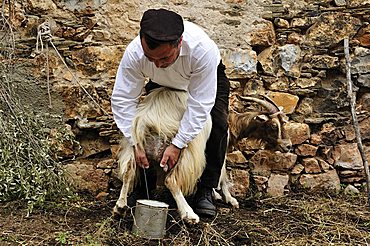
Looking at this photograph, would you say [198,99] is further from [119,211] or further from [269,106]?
[269,106]

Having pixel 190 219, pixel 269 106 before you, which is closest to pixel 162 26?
pixel 190 219

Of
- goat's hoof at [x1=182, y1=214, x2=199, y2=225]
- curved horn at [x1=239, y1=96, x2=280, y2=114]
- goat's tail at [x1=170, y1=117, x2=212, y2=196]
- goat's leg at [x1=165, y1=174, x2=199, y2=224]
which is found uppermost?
curved horn at [x1=239, y1=96, x2=280, y2=114]

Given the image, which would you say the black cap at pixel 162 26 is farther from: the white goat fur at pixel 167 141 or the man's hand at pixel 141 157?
the man's hand at pixel 141 157

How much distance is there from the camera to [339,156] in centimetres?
532

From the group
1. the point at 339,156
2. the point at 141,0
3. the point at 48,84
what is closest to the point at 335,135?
the point at 339,156

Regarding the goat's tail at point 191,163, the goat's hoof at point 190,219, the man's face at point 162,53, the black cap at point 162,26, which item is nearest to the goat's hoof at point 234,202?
the goat's tail at point 191,163

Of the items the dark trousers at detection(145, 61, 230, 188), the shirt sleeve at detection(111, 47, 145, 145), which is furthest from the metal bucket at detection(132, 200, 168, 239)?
the dark trousers at detection(145, 61, 230, 188)

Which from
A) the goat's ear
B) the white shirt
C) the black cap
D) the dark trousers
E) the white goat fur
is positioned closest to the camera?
the black cap

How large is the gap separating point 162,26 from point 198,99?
65 centimetres

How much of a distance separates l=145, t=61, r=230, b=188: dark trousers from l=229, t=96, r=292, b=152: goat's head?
0.54 m

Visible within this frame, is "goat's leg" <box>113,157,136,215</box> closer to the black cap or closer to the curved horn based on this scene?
the black cap

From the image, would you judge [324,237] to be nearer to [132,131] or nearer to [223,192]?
[223,192]

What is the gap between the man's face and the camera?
3.26 meters

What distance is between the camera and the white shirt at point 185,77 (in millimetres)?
3646
